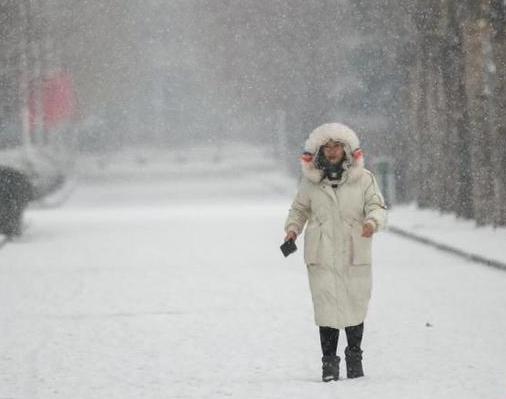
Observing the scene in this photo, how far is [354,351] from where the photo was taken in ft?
28.0

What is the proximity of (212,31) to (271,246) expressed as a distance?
4361cm

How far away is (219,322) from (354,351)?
3808 millimetres

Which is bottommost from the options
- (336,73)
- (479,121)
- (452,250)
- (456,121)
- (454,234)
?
(454,234)

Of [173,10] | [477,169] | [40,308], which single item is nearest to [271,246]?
[477,169]

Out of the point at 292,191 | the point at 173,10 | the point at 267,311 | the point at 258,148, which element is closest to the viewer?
the point at 267,311

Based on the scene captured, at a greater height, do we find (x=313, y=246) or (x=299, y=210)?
(x=299, y=210)

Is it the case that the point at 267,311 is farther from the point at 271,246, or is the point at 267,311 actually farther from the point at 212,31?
the point at 212,31

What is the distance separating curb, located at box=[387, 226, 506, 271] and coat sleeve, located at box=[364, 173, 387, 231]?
869cm

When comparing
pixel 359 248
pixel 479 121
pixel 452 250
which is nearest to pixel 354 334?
pixel 359 248

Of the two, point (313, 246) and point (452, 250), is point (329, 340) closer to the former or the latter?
point (313, 246)

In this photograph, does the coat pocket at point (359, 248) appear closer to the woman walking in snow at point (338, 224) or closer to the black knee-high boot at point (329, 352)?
the woman walking in snow at point (338, 224)

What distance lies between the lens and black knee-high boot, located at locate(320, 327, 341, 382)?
847 cm

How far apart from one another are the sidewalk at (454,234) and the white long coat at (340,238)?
28.6 feet

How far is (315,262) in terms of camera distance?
328 inches
